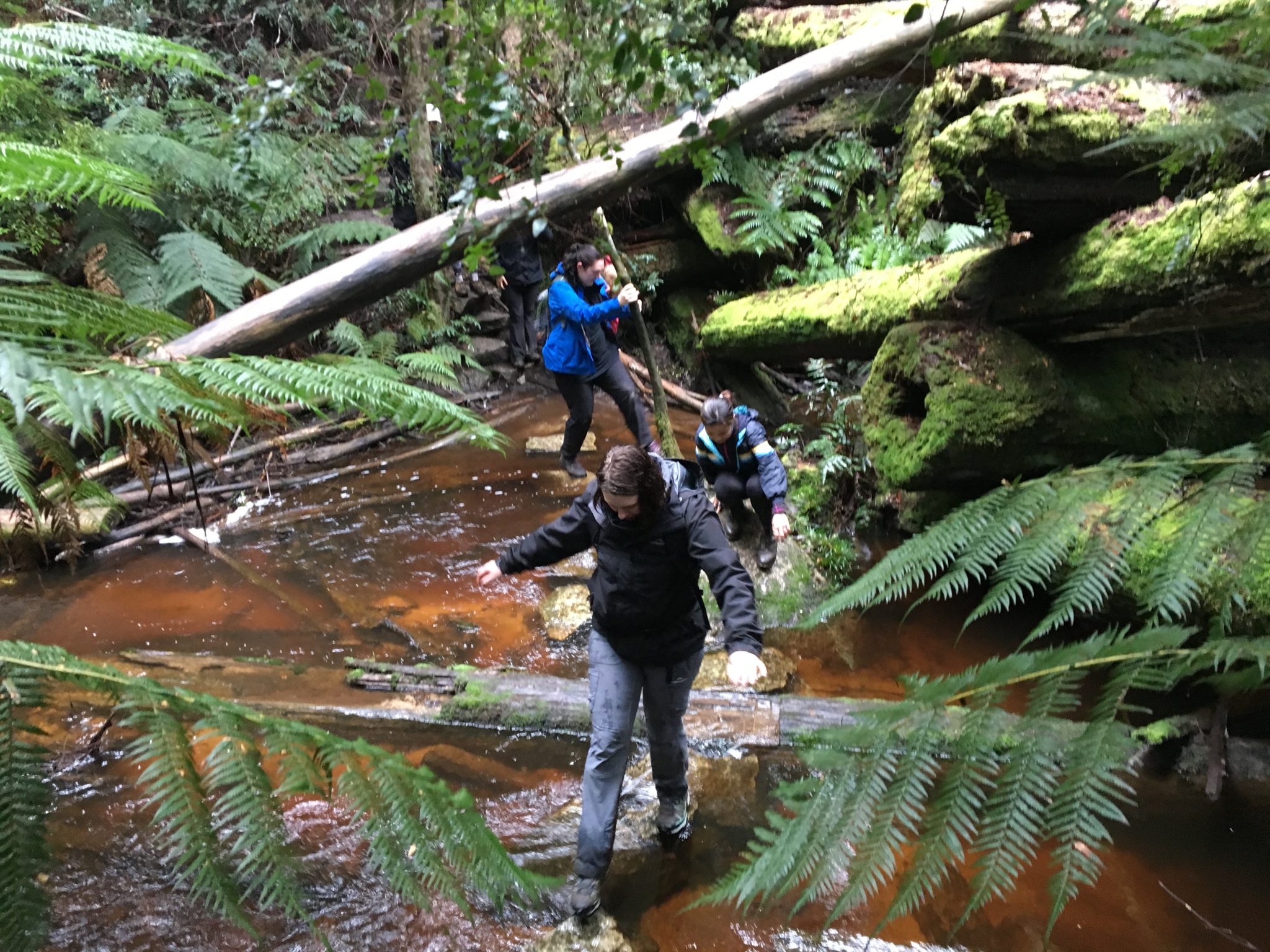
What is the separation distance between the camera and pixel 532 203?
2.44 metres

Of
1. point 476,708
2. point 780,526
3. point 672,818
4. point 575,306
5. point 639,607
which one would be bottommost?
point 672,818

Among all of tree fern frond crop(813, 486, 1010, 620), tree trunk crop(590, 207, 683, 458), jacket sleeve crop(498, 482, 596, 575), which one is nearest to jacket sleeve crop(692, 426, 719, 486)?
tree trunk crop(590, 207, 683, 458)

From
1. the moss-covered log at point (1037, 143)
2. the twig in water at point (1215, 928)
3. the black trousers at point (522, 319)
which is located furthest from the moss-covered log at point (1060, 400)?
the black trousers at point (522, 319)

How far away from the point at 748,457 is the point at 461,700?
244cm

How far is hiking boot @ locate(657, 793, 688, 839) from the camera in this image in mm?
3273

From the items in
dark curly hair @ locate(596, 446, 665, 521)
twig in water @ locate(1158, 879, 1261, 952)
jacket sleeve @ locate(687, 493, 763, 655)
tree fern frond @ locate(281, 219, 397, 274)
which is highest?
tree fern frond @ locate(281, 219, 397, 274)

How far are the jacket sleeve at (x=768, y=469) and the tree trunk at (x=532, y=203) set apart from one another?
1.78m

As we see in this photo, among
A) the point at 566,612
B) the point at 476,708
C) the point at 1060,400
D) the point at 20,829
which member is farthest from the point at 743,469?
the point at 20,829

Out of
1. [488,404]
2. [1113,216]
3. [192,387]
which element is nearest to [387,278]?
[192,387]

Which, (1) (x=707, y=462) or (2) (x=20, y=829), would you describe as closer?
Answer: (2) (x=20, y=829)

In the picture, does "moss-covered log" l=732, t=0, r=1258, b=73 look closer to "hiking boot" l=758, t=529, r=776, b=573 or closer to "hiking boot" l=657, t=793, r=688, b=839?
"hiking boot" l=657, t=793, r=688, b=839

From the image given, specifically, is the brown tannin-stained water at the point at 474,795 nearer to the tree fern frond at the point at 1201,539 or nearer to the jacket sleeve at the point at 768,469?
the jacket sleeve at the point at 768,469

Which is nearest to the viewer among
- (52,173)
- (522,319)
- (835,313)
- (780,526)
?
(52,173)

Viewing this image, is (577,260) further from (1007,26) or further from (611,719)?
(611,719)
